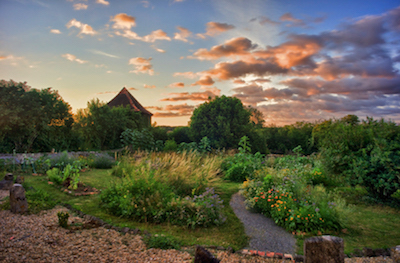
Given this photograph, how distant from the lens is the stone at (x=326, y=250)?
1.55 metres

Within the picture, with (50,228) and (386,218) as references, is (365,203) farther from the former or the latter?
(50,228)

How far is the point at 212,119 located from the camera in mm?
14828

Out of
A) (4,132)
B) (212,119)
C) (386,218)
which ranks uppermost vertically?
(212,119)

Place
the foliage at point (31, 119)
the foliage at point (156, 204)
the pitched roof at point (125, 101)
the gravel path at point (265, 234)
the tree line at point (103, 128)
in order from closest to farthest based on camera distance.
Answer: the gravel path at point (265, 234) → the foliage at point (156, 204) → the foliage at point (31, 119) → the tree line at point (103, 128) → the pitched roof at point (125, 101)

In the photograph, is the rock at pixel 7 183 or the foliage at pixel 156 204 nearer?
the foliage at pixel 156 204

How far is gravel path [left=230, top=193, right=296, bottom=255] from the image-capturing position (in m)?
3.53

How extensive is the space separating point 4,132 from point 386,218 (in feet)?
50.5

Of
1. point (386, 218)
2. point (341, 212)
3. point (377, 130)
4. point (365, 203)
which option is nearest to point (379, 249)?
point (341, 212)

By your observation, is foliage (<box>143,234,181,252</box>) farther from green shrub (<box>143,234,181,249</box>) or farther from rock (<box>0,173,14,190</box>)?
rock (<box>0,173,14,190</box>)

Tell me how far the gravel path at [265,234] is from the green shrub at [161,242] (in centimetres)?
106

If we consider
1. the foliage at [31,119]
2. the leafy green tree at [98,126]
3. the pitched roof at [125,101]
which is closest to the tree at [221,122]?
the leafy green tree at [98,126]

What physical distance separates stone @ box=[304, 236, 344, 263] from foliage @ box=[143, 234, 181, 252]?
7.34 feet

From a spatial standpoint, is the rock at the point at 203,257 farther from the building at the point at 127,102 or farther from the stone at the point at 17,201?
the building at the point at 127,102

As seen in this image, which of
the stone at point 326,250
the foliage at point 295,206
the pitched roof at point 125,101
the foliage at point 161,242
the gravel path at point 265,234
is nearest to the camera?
the stone at point 326,250
